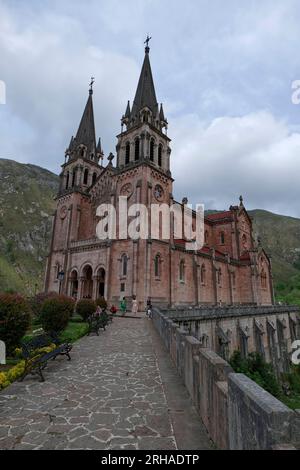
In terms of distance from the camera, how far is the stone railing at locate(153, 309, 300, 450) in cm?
182

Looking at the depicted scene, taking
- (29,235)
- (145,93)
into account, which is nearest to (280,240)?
(29,235)

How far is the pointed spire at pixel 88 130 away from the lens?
41.3 m

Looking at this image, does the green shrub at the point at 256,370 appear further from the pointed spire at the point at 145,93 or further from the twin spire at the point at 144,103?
the pointed spire at the point at 145,93

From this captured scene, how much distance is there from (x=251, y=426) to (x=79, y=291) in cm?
3062

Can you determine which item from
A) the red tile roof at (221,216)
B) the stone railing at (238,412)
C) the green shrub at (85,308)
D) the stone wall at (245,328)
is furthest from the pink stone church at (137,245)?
the stone railing at (238,412)

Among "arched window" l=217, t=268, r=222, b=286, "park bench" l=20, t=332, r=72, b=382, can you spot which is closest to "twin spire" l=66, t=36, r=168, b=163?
"arched window" l=217, t=268, r=222, b=286

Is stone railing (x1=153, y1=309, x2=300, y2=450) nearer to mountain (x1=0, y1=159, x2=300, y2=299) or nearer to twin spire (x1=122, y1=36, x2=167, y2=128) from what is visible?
twin spire (x1=122, y1=36, x2=167, y2=128)

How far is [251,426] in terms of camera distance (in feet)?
7.09

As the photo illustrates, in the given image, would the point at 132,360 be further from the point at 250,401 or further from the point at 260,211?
the point at 260,211

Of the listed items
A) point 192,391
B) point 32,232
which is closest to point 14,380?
point 192,391

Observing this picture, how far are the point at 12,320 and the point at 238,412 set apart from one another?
9.61 m

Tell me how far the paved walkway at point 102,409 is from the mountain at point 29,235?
72.6 meters

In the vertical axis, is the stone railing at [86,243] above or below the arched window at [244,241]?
below

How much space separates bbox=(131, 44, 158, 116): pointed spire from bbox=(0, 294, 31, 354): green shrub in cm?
3075
